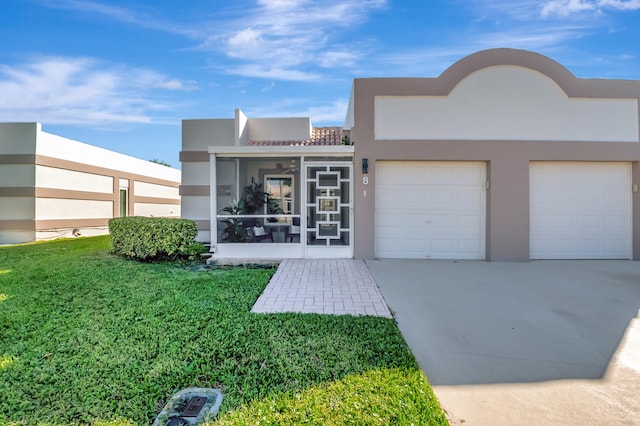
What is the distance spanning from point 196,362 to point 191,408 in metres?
0.66

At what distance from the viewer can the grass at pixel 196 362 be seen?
246cm

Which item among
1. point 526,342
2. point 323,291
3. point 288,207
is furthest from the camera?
point 288,207

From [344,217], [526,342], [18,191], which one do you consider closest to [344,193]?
[344,217]

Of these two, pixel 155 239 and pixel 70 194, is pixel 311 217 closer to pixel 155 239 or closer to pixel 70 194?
pixel 155 239

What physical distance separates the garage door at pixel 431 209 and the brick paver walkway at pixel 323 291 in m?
1.72

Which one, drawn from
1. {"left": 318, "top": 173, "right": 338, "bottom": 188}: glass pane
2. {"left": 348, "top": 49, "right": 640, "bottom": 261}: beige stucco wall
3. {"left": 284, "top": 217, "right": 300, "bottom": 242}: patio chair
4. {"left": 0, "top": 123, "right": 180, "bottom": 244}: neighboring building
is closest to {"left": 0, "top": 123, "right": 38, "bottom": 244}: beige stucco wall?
{"left": 0, "top": 123, "right": 180, "bottom": 244}: neighboring building

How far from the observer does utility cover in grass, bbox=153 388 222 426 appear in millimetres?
2396

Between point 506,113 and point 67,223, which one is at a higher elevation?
point 506,113

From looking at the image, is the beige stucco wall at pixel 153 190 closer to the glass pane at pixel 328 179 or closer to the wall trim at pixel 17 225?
the wall trim at pixel 17 225

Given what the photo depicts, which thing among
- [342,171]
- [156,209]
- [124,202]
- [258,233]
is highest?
[342,171]

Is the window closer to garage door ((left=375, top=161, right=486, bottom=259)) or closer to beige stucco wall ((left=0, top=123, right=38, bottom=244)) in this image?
garage door ((left=375, top=161, right=486, bottom=259))

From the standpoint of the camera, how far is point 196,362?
3.17m

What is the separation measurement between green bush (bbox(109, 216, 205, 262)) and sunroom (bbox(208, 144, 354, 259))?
780 mm

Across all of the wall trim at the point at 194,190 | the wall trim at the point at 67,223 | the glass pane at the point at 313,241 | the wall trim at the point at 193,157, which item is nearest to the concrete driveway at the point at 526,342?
the glass pane at the point at 313,241
